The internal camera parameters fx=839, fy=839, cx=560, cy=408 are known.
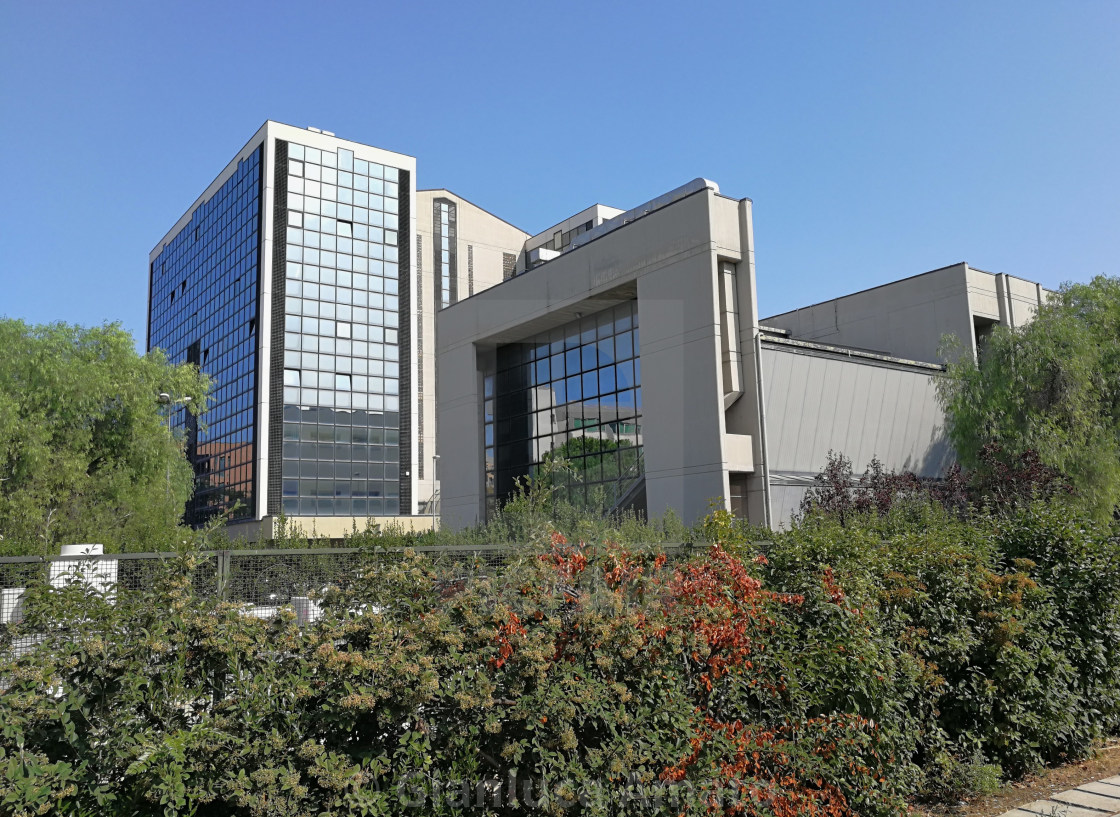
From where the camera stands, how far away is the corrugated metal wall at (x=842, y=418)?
2475cm

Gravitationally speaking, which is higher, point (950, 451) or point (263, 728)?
point (950, 451)

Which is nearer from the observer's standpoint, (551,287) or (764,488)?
(764,488)

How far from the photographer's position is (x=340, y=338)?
64562 millimetres

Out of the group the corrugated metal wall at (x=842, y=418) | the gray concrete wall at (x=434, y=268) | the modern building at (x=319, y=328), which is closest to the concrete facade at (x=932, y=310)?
the corrugated metal wall at (x=842, y=418)

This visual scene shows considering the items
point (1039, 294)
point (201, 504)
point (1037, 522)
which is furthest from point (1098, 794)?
point (201, 504)

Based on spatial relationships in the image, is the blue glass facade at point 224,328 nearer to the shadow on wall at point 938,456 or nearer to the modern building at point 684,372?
the modern building at point 684,372

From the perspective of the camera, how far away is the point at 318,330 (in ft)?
208

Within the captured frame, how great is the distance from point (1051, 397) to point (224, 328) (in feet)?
195

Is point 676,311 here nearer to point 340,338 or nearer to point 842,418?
point 842,418

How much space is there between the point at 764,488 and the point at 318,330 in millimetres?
46976

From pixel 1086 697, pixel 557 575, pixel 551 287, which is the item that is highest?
pixel 551 287

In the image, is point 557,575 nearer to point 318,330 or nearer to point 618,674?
point 618,674

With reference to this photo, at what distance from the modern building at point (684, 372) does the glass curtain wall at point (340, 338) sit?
100ft

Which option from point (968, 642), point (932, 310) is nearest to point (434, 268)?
point (932, 310)
